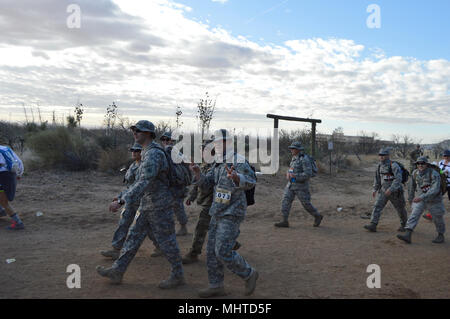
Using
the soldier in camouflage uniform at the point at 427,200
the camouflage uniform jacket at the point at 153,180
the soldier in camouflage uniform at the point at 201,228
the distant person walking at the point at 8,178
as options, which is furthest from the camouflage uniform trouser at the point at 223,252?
the distant person walking at the point at 8,178

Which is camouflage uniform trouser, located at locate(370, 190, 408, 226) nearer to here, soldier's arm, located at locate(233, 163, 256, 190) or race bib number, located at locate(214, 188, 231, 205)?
soldier's arm, located at locate(233, 163, 256, 190)

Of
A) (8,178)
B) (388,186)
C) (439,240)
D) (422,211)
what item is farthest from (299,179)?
(8,178)

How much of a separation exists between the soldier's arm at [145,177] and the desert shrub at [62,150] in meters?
11.5

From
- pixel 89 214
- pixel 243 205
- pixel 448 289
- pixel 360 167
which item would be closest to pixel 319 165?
pixel 360 167

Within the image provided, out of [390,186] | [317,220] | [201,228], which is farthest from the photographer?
[317,220]

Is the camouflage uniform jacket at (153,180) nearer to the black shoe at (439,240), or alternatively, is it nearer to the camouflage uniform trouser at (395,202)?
the camouflage uniform trouser at (395,202)

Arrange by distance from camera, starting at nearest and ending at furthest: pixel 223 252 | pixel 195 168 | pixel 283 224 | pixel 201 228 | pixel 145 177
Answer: pixel 223 252 → pixel 145 177 → pixel 195 168 → pixel 201 228 → pixel 283 224

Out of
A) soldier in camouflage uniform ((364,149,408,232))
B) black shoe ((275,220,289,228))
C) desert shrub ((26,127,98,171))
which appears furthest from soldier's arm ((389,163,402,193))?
desert shrub ((26,127,98,171))

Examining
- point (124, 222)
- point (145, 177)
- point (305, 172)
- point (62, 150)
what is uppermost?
point (145, 177)

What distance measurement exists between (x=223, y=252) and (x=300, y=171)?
15.4 ft

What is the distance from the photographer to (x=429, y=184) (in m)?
7.52

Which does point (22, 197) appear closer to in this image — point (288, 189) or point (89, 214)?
point (89, 214)

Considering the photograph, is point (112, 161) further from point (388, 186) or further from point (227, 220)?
point (227, 220)

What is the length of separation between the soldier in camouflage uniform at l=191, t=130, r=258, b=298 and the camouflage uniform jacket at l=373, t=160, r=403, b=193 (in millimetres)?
4825
